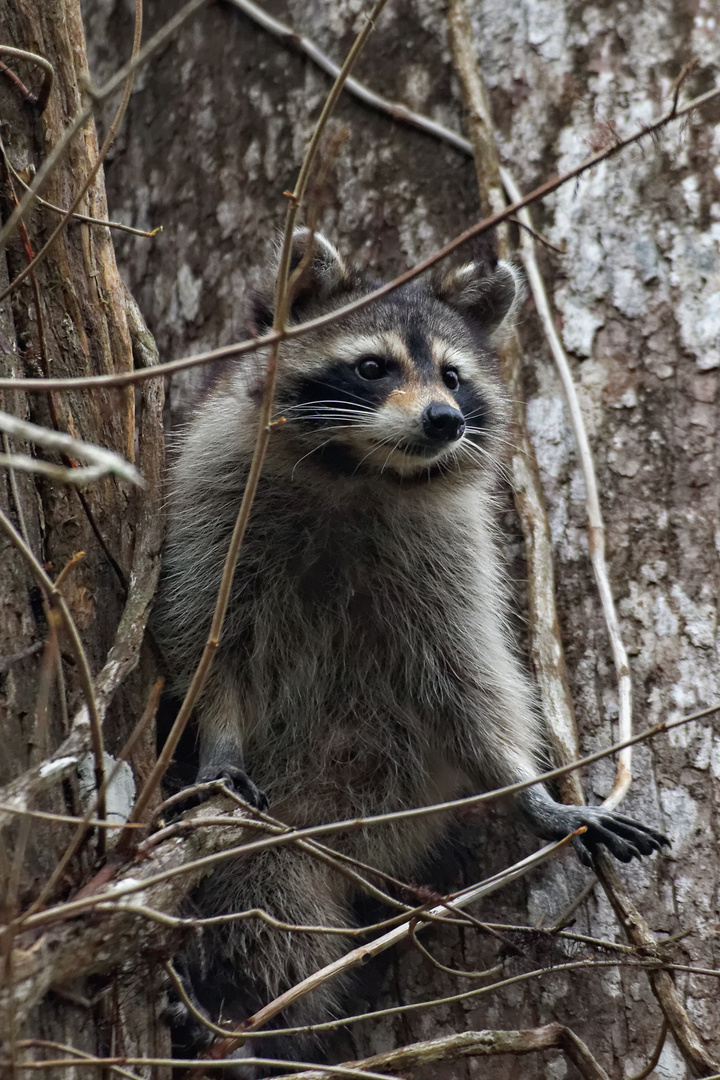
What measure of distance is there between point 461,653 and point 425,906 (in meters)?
1.09

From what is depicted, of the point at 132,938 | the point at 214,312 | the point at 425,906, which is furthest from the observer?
the point at 214,312

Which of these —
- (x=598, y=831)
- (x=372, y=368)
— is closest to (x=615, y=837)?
(x=598, y=831)

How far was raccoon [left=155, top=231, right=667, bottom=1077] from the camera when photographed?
9.07 ft

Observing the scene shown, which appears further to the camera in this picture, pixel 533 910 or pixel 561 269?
pixel 561 269

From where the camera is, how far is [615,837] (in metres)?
2.52

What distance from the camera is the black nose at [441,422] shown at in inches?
102

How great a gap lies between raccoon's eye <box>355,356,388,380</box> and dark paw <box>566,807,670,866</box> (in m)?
1.24

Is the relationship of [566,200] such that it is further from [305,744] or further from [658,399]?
[305,744]

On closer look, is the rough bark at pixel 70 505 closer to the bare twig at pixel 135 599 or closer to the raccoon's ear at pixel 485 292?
the bare twig at pixel 135 599

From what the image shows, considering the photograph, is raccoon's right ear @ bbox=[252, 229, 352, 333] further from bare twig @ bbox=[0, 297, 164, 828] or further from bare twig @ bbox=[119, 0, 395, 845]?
bare twig @ bbox=[119, 0, 395, 845]

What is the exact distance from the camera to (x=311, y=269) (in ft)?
9.55

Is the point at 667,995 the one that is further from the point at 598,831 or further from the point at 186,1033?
the point at 186,1033

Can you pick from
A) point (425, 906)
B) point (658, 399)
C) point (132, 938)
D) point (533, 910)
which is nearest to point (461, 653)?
point (533, 910)

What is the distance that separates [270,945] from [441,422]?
1350mm
